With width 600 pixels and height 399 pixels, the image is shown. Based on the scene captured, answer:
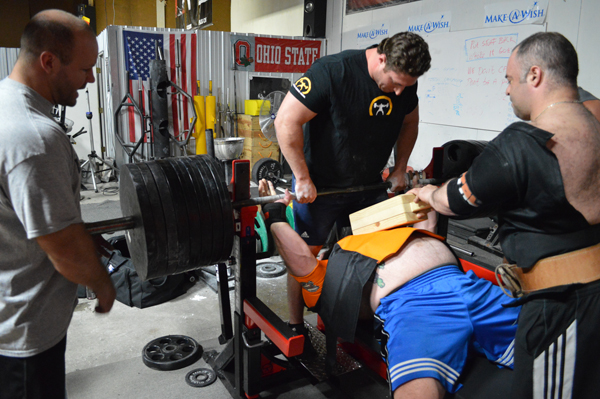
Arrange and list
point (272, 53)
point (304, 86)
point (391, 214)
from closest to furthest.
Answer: point (391, 214), point (304, 86), point (272, 53)

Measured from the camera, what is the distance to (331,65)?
7.28 ft

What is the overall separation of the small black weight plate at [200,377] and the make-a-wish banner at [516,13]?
3.99m

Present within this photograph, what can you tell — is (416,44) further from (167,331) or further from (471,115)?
(471,115)

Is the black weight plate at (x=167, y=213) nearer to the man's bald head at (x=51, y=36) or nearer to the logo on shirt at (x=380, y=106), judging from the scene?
the man's bald head at (x=51, y=36)

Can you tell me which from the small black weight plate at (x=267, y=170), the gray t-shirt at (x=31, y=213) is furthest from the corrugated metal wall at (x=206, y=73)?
the gray t-shirt at (x=31, y=213)

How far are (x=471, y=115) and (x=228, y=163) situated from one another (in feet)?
11.8

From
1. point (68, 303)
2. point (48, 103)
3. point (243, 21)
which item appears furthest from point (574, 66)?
point (243, 21)

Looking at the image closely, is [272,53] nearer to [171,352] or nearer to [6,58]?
[6,58]

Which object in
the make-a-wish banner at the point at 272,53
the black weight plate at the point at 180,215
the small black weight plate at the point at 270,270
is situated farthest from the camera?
the make-a-wish banner at the point at 272,53

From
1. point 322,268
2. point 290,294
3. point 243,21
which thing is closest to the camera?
point 322,268

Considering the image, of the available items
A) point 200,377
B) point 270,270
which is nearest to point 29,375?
point 200,377

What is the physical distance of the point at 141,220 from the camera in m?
1.52

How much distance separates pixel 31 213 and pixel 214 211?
0.69 metres

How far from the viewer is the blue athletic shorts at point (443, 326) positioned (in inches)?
57.1
